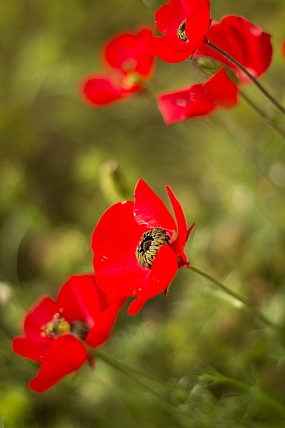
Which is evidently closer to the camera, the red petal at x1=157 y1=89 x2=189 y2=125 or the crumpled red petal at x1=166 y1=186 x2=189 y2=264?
the crumpled red petal at x1=166 y1=186 x2=189 y2=264

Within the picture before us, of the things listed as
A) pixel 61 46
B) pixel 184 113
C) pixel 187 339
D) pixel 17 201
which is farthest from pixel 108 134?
pixel 184 113

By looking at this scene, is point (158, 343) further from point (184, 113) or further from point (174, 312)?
point (184, 113)

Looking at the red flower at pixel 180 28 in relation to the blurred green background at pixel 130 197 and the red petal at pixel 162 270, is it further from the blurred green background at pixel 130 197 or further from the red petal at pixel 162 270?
the red petal at pixel 162 270

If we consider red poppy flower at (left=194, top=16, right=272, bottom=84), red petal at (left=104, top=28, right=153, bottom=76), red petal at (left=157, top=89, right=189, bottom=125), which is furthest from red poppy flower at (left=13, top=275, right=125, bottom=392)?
red petal at (left=104, top=28, right=153, bottom=76)

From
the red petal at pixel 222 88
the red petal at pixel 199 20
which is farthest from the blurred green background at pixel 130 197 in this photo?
the red petal at pixel 199 20

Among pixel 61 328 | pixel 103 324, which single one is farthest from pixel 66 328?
pixel 103 324

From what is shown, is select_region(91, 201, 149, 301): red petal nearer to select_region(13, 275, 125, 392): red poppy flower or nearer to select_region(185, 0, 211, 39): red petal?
select_region(13, 275, 125, 392): red poppy flower
